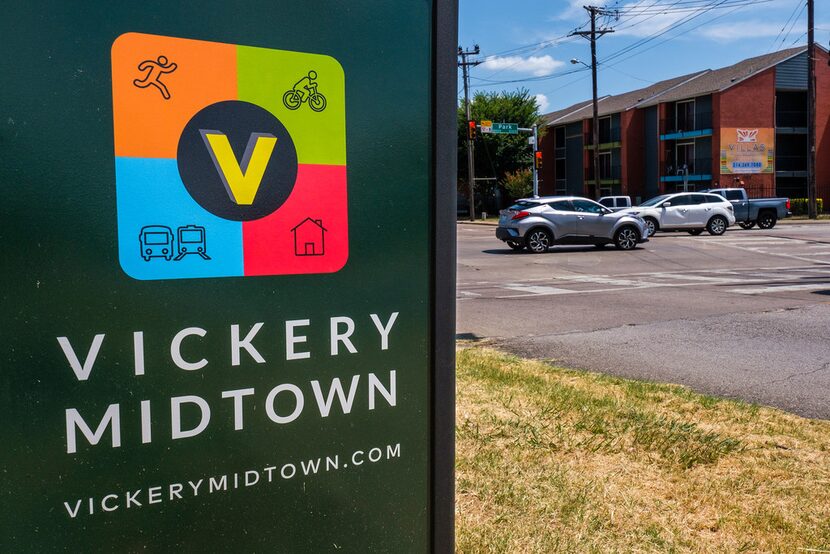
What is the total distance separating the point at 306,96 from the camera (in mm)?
1898

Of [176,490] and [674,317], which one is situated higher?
[176,490]

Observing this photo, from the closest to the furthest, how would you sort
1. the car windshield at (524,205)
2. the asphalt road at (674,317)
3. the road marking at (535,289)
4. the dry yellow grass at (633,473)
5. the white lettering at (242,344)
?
1. the white lettering at (242,344)
2. the dry yellow grass at (633,473)
3. the asphalt road at (674,317)
4. the road marking at (535,289)
5. the car windshield at (524,205)

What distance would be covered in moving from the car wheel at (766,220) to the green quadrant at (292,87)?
32474mm

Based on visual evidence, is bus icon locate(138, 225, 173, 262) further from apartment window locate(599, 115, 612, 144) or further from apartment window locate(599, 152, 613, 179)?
apartment window locate(599, 115, 612, 144)

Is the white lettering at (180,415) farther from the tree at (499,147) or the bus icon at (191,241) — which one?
the tree at (499,147)

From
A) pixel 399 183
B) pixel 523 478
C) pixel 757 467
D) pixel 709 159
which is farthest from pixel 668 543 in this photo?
pixel 709 159

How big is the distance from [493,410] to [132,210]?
3.55 m

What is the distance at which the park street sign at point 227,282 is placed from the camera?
1.65 metres

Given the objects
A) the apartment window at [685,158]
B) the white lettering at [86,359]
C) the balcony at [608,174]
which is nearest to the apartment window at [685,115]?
the apartment window at [685,158]

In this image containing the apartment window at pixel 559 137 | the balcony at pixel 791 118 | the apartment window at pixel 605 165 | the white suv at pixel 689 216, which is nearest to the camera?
the white suv at pixel 689 216

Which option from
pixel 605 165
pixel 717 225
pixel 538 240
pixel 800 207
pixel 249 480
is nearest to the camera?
pixel 249 480

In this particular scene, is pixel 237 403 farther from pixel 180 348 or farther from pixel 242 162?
pixel 242 162

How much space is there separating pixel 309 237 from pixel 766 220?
3291 cm

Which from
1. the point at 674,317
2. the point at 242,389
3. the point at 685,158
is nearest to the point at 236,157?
the point at 242,389
